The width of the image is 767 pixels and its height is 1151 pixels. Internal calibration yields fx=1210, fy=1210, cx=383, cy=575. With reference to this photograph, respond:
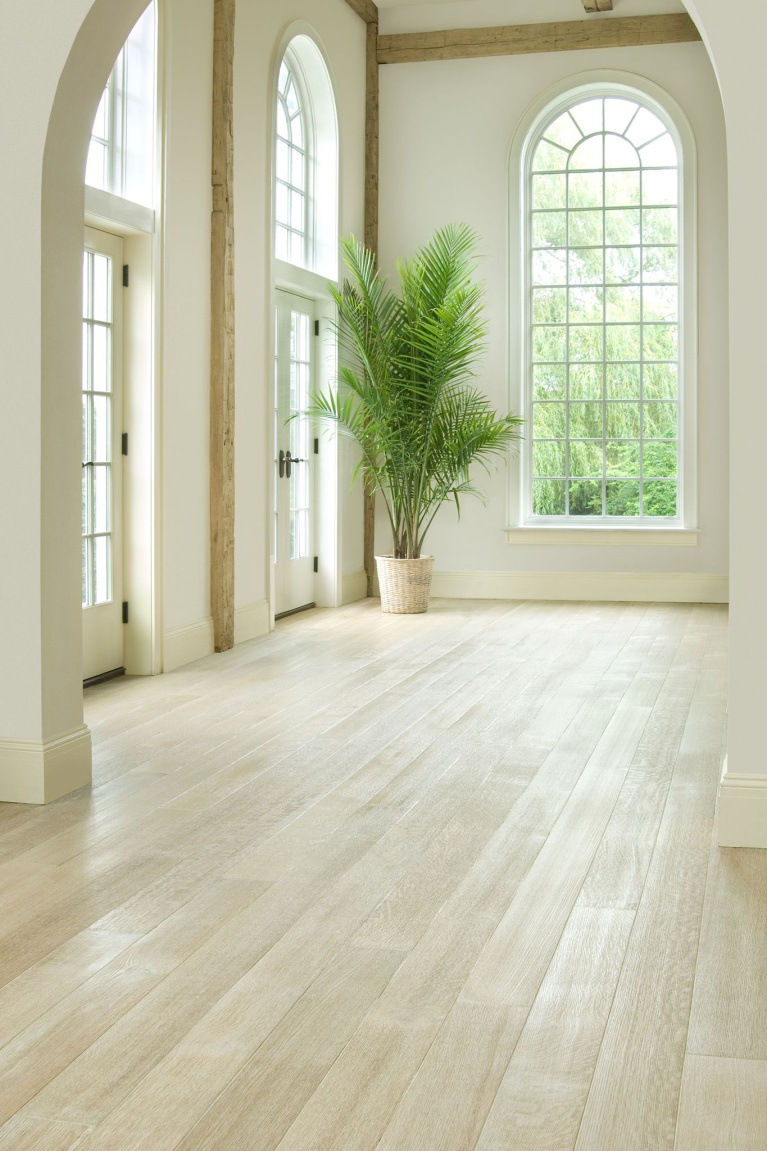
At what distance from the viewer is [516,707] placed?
4.84 meters

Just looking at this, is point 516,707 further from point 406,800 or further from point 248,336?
point 248,336

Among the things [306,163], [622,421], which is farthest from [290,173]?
[622,421]

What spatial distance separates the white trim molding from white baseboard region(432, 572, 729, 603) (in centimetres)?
541

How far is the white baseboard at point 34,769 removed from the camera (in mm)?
3482

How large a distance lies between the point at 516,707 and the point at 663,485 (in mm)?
4122

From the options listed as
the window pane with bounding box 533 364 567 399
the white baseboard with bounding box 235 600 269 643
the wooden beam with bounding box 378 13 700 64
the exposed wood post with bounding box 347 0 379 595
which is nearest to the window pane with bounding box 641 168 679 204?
the wooden beam with bounding box 378 13 700 64

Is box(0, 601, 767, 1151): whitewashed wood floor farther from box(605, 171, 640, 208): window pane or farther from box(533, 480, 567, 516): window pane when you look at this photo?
box(605, 171, 640, 208): window pane

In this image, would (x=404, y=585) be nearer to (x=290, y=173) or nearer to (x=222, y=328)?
(x=222, y=328)

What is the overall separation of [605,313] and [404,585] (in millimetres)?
2505

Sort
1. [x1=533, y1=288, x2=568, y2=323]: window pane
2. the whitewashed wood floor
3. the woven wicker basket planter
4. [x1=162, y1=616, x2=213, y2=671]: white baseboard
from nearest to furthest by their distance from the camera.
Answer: the whitewashed wood floor < [x1=162, y1=616, x2=213, y2=671]: white baseboard < the woven wicker basket planter < [x1=533, y1=288, x2=568, y2=323]: window pane

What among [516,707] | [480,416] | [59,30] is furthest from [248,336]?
[59,30]

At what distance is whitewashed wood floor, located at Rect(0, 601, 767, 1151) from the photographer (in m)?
1.84

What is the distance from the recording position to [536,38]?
836 cm

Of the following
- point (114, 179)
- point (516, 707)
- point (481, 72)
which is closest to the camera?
point (516, 707)
